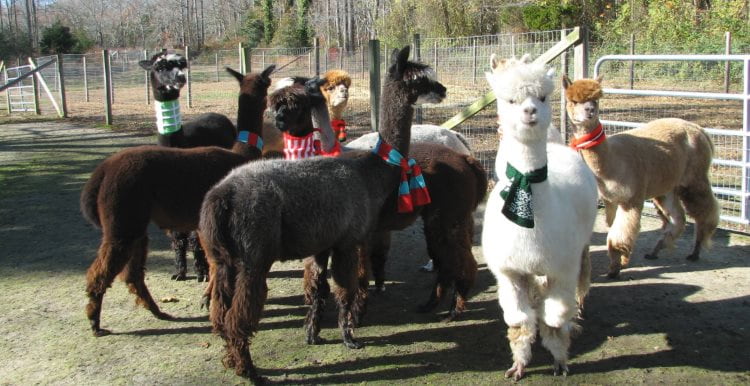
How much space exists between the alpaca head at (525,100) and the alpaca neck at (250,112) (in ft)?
8.49

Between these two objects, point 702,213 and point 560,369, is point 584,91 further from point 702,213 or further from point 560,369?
point 560,369

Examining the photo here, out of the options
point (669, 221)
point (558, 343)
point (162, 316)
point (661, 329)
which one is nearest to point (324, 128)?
point (162, 316)

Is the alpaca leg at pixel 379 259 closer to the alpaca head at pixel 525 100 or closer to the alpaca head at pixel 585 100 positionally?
the alpaca head at pixel 585 100

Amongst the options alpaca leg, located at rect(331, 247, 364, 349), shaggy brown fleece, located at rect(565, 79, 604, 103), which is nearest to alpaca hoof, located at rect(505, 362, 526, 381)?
alpaca leg, located at rect(331, 247, 364, 349)

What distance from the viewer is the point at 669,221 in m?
6.18

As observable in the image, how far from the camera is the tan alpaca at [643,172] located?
538 cm

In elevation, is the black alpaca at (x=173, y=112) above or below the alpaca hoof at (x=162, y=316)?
above

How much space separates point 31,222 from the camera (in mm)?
7504

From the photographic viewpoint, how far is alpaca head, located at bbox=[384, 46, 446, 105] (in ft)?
15.1

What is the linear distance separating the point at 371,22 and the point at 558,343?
149ft

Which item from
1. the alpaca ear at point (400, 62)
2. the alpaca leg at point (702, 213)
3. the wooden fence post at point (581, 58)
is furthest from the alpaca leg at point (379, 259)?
the wooden fence post at point (581, 58)

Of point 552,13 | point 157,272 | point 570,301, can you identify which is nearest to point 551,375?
point 570,301

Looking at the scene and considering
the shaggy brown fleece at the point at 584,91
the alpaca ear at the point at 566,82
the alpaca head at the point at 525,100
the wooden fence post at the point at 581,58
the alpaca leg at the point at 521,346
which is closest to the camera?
the alpaca head at the point at 525,100

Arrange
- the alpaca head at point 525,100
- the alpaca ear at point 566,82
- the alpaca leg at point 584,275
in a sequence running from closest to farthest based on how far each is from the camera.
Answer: the alpaca head at point 525,100 < the alpaca leg at point 584,275 < the alpaca ear at point 566,82
